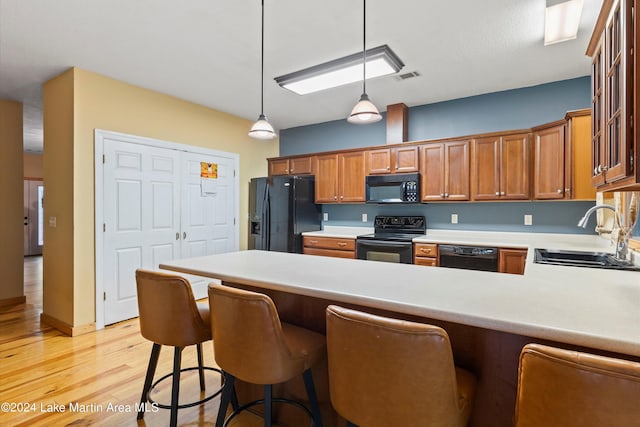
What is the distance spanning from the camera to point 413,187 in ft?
13.4

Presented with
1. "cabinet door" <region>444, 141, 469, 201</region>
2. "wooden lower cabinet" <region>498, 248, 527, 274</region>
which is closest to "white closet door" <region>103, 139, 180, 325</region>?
"cabinet door" <region>444, 141, 469, 201</region>


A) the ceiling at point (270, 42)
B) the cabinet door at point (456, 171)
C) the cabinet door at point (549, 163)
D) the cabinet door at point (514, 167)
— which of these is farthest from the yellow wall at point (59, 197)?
the cabinet door at point (549, 163)

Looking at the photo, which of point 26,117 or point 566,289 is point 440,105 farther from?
point 26,117

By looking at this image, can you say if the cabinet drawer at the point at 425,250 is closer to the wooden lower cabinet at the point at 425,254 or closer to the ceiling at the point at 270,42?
the wooden lower cabinet at the point at 425,254

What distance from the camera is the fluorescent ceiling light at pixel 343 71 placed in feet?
8.76

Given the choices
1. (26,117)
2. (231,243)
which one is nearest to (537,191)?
(231,243)

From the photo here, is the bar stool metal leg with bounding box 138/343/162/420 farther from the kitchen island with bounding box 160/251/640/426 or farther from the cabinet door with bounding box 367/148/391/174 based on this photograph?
the cabinet door with bounding box 367/148/391/174

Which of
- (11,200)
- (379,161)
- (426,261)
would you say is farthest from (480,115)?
(11,200)

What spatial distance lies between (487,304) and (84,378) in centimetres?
276

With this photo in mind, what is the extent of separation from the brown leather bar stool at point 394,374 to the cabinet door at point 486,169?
3.03m

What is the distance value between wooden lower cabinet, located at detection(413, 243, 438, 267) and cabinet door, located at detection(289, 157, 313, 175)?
2.03m

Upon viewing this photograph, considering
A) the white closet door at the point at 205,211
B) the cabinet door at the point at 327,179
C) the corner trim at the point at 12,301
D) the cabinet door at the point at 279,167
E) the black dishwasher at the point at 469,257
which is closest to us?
the black dishwasher at the point at 469,257

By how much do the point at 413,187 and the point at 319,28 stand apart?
2207 millimetres

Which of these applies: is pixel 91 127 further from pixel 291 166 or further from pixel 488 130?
pixel 488 130
